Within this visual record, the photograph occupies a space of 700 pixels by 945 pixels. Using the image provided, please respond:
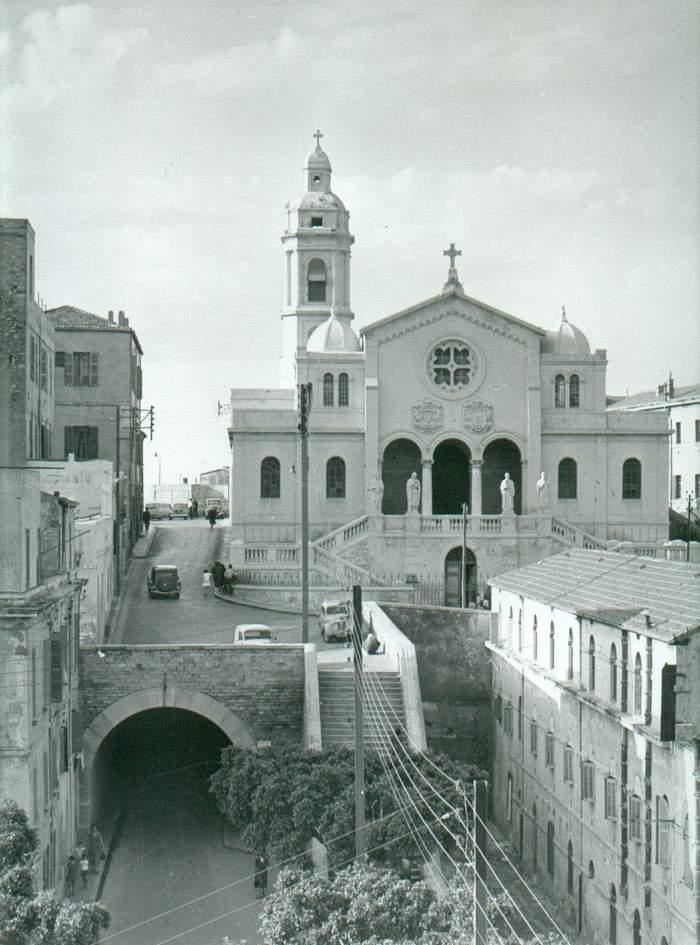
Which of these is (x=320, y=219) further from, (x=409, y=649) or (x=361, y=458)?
(x=409, y=649)

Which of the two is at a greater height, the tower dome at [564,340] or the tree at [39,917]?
the tower dome at [564,340]

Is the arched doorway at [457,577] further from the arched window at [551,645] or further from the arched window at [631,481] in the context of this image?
the arched window at [551,645]

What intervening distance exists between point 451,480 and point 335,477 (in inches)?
223

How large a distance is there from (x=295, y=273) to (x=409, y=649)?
36923 mm

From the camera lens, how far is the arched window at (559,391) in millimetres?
66188

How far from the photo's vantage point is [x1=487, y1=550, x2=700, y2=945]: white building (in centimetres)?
2742

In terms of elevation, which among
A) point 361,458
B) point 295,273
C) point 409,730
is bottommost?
point 409,730

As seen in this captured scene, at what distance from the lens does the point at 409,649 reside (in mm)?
40906

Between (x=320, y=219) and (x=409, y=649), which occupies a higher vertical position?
(x=320, y=219)

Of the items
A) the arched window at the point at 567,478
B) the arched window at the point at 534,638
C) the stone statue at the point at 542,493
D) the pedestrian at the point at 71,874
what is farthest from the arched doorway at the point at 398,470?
the pedestrian at the point at 71,874

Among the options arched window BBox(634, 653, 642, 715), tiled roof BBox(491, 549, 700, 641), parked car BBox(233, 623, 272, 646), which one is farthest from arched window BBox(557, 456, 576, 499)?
arched window BBox(634, 653, 642, 715)

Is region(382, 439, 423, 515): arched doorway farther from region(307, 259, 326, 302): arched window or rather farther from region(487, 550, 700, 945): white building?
region(487, 550, 700, 945): white building

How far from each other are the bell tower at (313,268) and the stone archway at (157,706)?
1377 inches

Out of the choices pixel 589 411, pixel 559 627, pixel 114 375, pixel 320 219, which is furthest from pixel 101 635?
pixel 320 219
